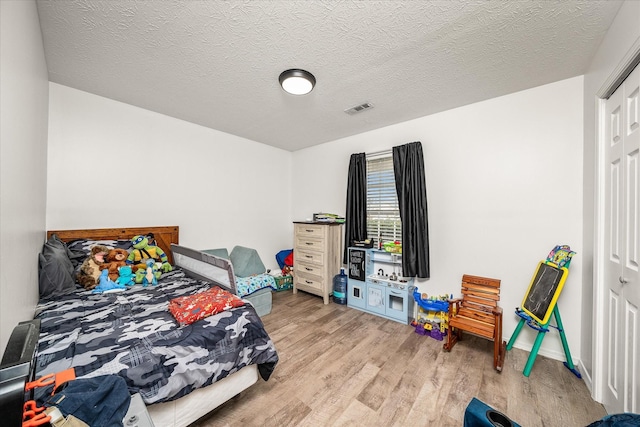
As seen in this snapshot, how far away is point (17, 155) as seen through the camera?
3.82 feet

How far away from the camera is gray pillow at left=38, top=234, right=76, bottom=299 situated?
1.89 metres

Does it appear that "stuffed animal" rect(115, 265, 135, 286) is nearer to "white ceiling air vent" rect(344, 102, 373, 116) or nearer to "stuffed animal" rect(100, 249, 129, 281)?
"stuffed animal" rect(100, 249, 129, 281)

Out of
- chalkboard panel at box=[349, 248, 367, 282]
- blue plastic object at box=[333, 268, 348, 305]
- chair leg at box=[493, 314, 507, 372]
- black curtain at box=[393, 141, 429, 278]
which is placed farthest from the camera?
blue plastic object at box=[333, 268, 348, 305]

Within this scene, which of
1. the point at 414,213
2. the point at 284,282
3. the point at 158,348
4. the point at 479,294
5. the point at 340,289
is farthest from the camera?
the point at 284,282

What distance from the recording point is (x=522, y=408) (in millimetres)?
1635

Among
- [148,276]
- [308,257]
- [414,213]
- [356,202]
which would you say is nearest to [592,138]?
[414,213]

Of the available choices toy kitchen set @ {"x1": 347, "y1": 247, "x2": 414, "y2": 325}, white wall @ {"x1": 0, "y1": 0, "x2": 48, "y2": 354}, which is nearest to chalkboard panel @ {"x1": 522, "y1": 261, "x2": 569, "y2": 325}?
toy kitchen set @ {"x1": 347, "y1": 247, "x2": 414, "y2": 325}

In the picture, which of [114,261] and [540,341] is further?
[114,261]

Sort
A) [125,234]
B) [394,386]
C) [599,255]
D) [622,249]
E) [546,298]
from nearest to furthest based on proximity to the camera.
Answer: [622,249] < [599,255] < [394,386] < [546,298] < [125,234]

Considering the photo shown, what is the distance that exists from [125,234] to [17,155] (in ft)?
5.98

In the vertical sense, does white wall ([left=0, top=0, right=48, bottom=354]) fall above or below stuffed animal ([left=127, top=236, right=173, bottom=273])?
above

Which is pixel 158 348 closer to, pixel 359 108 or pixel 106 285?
pixel 106 285

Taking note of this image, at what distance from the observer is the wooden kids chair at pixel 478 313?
6.81ft

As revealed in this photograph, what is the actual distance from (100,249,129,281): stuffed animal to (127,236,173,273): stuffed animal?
0.07 metres
